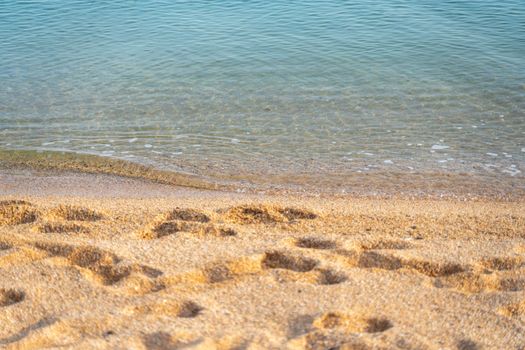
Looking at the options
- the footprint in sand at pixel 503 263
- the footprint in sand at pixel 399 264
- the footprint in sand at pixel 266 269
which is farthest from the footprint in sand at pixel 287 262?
the footprint in sand at pixel 503 263

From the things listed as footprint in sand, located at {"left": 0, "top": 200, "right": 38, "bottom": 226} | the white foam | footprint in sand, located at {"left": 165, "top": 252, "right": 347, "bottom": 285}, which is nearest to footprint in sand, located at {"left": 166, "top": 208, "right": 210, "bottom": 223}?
footprint in sand, located at {"left": 165, "top": 252, "right": 347, "bottom": 285}

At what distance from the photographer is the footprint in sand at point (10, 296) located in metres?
4.07

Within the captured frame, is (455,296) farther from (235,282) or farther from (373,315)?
(235,282)

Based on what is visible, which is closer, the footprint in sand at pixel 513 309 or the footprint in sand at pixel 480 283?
the footprint in sand at pixel 513 309

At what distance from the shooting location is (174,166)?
25.1ft

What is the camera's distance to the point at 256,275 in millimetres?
4410

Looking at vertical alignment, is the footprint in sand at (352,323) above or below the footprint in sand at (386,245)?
above

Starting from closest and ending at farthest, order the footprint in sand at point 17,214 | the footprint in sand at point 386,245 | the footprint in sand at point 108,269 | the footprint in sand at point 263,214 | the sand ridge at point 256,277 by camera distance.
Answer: the sand ridge at point 256,277 < the footprint in sand at point 108,269 < the footprint in sand at point 386,245 < the footprint in sand at point 17,214 < the footprint in sand at point 263,214

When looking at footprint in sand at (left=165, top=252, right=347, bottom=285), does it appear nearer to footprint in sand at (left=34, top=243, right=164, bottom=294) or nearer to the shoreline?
footprint in sand at (left=34, top=243, right=164, bottom=294)

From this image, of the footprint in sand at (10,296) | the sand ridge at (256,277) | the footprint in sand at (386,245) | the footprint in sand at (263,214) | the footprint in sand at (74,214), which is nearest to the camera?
the sand ridge at (256,277)

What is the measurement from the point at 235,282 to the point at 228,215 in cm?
145

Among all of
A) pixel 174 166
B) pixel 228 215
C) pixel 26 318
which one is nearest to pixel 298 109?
pixel 174 166

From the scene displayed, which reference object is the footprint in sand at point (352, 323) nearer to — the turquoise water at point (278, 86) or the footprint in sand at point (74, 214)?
the footprint in sand at point (74, 214)

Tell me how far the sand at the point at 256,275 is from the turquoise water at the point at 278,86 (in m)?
1.86
